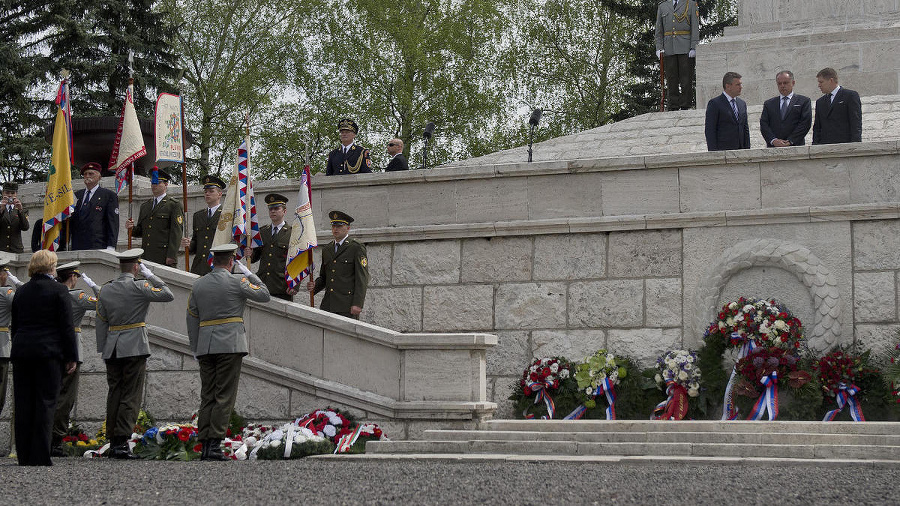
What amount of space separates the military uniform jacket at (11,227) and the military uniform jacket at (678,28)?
9.01 m

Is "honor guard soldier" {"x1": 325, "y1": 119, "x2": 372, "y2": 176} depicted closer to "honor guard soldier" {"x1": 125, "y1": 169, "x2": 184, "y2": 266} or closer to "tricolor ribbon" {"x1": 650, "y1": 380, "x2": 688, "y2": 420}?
"honor guard soldier" {"x1": 125, "y1": 169, "x2": 184, "y2": 266}

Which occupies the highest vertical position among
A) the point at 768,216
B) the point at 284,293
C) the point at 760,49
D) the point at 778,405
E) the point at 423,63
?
the point at 423,63

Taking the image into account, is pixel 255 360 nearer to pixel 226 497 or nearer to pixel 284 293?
pixel 284 293

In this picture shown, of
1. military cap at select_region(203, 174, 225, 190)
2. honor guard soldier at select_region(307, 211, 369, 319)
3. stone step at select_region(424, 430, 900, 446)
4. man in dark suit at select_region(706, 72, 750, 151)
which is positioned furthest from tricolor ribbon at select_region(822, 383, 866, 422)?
military cap at select_region(203, 174, 225, 190)

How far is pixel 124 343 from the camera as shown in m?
10.5

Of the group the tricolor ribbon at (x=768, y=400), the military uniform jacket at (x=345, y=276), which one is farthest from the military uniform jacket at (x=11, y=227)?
the tricolor ribbon at (x=768, y=400)

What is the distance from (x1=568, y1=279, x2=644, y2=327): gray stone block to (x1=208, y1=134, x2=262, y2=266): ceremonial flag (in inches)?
134

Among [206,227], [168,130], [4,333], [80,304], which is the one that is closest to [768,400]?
[206,227]

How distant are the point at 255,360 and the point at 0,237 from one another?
5.31 metres

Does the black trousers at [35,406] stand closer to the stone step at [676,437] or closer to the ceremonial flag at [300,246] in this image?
the ceremonial flag at [300,246]

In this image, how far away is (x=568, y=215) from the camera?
13039 millimetres

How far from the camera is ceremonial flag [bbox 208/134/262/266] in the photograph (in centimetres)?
1239

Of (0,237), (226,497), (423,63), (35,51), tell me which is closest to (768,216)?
(226,497)

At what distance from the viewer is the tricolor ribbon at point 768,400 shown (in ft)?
35.7
